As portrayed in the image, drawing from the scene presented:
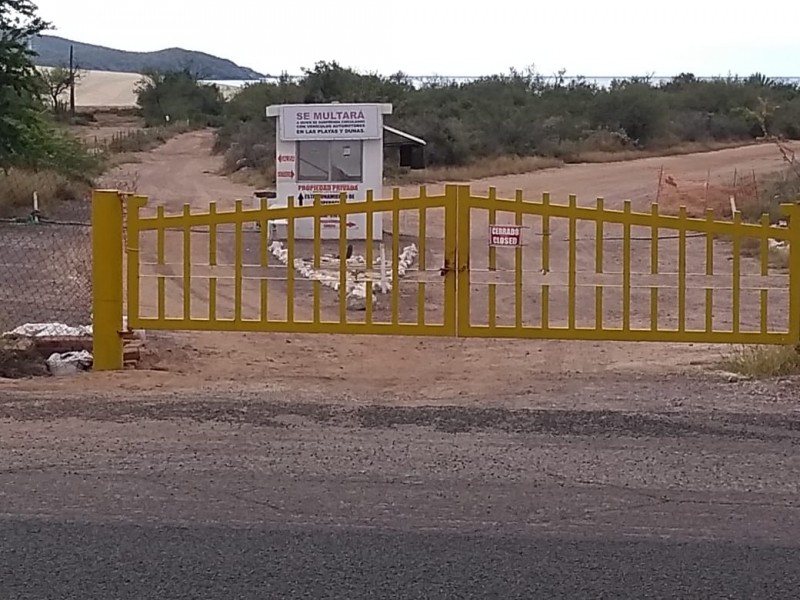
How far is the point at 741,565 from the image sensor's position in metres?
5.77

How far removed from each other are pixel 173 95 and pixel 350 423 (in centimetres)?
9058

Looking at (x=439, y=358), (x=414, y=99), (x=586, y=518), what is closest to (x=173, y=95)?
(x=414, y=99)

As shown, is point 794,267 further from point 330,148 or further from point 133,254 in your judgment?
point 330,148

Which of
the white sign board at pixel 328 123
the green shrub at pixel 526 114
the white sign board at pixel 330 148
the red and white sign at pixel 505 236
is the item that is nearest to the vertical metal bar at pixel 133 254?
the red and white sign at pixel 505 236

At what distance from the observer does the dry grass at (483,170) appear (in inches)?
1710

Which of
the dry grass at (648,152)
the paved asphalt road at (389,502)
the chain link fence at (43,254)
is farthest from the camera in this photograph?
the dry grass at (648,152)

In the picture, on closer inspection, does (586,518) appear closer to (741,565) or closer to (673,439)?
(741,565)

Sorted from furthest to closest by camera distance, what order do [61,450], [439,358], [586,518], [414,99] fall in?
1. [414,99]
2. [439,358]
3. [61,450]
4. [586,518]

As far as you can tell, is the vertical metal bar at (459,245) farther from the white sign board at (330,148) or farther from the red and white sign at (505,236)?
the white sign board at (330,148)

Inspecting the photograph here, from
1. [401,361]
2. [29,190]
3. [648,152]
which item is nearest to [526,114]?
[648,152]

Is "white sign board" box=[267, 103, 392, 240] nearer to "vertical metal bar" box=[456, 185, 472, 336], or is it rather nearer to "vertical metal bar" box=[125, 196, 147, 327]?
"vertical metal bar" box=[125, 196, 147, 327]

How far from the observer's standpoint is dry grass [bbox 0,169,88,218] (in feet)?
92.9

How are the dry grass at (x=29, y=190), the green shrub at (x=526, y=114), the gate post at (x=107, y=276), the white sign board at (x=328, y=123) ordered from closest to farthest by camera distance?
1. the gate post at (x=107, y=276)
2. the white sign board at (x=328, y=123)
3. the dry grass at (x=29, y=190)
4. the green shrub at (x=526, y=114)

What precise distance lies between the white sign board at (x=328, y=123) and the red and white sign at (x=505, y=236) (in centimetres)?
1371
